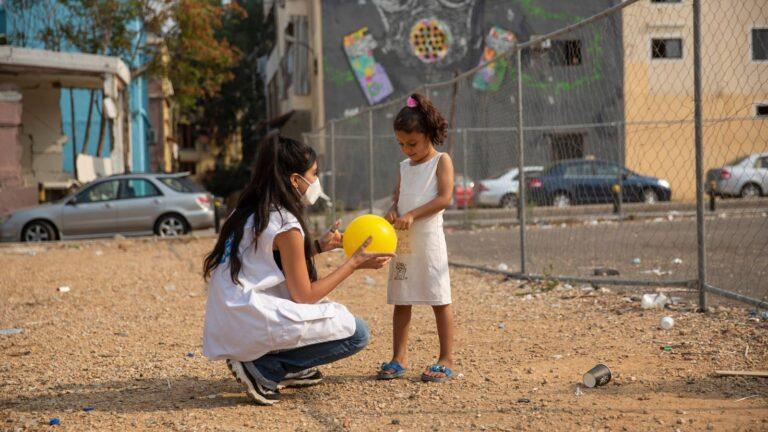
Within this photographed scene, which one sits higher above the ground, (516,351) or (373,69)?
(373,69)

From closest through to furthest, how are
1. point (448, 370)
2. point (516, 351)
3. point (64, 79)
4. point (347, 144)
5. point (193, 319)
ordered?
point (448, 370) < point (516, 351) < point (193, 319) < point (347, 144) < point (64, 79)

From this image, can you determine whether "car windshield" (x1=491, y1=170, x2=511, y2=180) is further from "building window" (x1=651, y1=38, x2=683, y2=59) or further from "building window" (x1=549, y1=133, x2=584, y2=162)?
"building window" (x1=651, y1=38, x2=683, y2=59)

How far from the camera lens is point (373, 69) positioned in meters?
29.6

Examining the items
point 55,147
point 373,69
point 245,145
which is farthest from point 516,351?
point 245,145

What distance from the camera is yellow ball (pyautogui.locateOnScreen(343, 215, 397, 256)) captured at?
4.43 meters

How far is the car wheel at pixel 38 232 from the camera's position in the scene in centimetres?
1694

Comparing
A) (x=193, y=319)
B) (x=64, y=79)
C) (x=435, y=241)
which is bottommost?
(x=193, y=319)

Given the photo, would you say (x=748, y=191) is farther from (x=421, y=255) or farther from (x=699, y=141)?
(x=421, y=255)

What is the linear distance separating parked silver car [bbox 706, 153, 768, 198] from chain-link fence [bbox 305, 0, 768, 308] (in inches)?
1.4

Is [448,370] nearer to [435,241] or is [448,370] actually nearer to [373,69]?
[435,241]

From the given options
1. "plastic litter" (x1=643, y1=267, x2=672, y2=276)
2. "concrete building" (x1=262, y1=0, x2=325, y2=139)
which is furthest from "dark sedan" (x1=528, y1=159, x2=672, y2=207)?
"concrete building" (x1=262, y1=0, x2=325, y2=139)

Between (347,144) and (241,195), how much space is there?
44.4 ft

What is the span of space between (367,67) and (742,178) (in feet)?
66.2

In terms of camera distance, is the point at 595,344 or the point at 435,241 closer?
the point at 435,241
